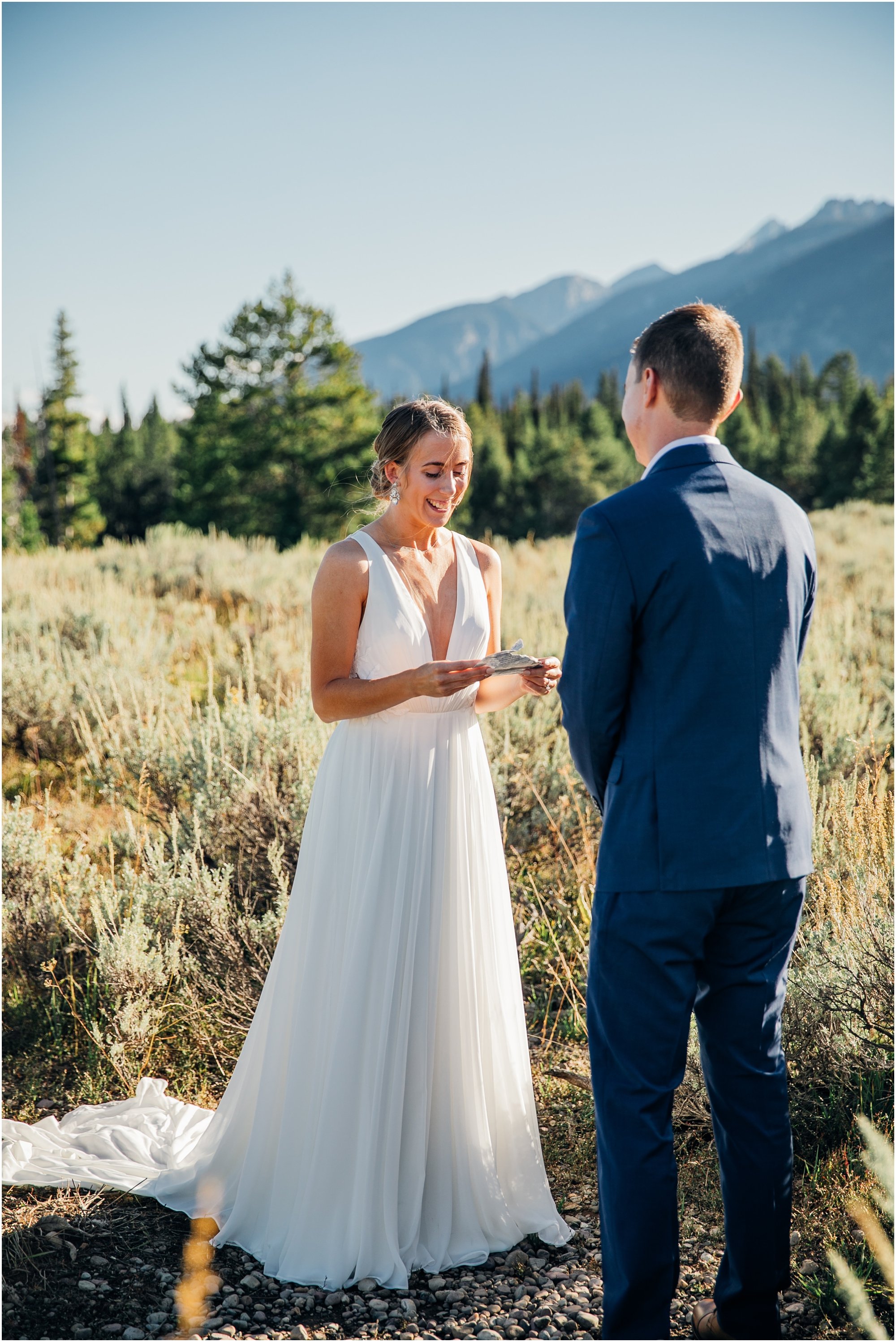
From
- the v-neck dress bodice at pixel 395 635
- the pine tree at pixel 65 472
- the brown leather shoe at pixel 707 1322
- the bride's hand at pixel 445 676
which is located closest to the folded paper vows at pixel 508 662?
the bride's hand at pixel 445 676

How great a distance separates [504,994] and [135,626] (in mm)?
6042

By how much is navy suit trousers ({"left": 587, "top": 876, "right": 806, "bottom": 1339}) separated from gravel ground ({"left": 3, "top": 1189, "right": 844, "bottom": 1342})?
0.43 metres

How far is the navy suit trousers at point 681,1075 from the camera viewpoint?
77.8 inches

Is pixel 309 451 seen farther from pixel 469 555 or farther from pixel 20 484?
pixel 469 555

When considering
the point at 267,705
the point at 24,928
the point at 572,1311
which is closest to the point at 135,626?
the point at 267,705

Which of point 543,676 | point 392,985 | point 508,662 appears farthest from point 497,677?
point 392,985

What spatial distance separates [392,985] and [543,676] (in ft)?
3.22

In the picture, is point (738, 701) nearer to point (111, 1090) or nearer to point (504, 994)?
point (504, 994)

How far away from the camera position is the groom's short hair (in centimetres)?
193

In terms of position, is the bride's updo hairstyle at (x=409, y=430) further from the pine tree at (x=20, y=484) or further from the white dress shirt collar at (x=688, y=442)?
the pine tree at (x=20, y=484)

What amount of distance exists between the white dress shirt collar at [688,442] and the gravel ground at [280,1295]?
→ 2.12 metres

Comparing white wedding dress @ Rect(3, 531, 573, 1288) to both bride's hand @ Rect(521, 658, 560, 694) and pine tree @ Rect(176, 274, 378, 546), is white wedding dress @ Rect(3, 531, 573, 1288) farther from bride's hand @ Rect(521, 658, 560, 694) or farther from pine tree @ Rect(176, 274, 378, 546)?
pine tree @ Rect(176, 274, 378, 546)

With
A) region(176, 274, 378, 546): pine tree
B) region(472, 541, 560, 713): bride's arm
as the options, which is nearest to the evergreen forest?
region(176, 274, 378, 546): pine tree

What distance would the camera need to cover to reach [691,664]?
1.89m
